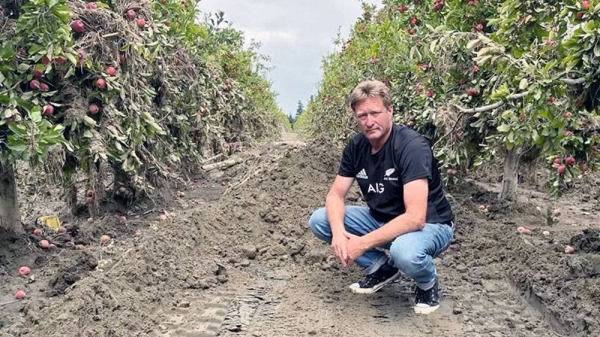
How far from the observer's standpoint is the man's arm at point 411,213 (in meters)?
3.11

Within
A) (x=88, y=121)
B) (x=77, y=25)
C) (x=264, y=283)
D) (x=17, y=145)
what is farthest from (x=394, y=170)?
(x=77, y=25)

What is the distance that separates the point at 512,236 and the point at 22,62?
13.0 feet

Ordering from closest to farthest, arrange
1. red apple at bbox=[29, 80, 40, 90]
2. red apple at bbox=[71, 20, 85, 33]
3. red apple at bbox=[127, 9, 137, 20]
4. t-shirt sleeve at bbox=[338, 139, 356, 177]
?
t-shirt sleeve at bbox=[338, 139, 356, 177], red apple at bbox=[29, 80, 40, 90], red apple at bbox=[71, 20, 85, 33], red apple at bbox=[127, 9, 137, 20]

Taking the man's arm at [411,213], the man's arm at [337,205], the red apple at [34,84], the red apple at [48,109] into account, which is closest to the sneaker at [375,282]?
the man's arm at [337,205]

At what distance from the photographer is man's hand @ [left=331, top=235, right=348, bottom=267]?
3.22 metres

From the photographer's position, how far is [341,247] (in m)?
3.24

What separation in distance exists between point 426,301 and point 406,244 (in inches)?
18.0

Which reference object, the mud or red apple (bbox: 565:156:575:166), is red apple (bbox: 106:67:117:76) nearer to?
red apple (bbox: 565:156:575:166)

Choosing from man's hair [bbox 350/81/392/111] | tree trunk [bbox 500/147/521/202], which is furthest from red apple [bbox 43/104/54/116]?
tree trunk [bbox 500/147/521/202]

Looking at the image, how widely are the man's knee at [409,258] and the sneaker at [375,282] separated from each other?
525mm

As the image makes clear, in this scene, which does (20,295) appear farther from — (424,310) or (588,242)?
(588,242)

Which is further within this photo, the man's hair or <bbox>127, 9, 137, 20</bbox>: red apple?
<bbox>127, 9, 137, 20</bbox>: red apple

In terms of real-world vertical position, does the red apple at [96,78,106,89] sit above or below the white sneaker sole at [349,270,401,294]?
above

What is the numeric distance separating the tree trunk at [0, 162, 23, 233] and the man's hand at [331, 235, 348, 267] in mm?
2556
